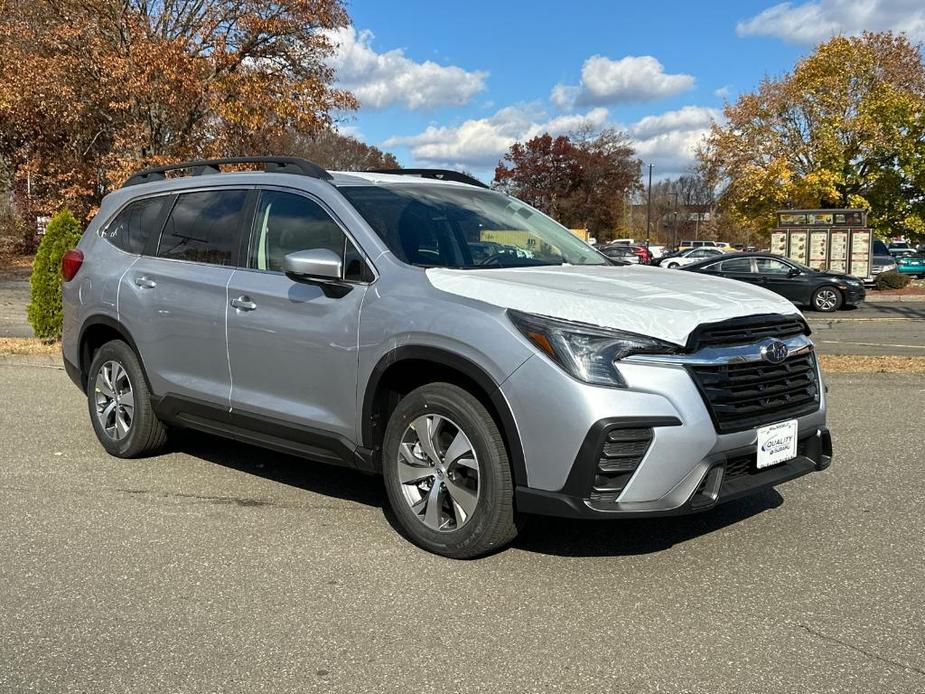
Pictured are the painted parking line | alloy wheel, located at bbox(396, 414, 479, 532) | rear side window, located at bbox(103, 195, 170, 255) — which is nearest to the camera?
alloy wheel, located at bbox(396, 414, 479, 532)

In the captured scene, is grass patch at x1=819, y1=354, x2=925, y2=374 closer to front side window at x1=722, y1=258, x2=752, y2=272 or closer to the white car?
front side window at x1=722, y1=258, x2=752, y2=272

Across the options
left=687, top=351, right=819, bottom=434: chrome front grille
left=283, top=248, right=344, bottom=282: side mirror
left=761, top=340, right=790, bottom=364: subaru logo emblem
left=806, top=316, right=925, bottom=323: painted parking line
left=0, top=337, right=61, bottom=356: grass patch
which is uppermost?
left=283, top=248, right=344, bottom=282: side mirror

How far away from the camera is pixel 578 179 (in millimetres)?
79812

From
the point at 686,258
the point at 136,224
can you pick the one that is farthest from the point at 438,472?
the point at 686,258

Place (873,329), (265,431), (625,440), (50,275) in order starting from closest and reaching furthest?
1. (625,440)
2. (265,431)
3. (50,275)
4. (873,329)

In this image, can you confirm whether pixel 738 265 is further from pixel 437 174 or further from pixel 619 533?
pixel 619 533

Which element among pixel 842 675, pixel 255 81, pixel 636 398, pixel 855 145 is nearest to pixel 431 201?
pixel 636 398

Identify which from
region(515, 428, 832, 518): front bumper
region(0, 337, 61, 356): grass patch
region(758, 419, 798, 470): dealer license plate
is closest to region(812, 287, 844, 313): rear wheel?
region(0, 337, 61, 356): grass patch

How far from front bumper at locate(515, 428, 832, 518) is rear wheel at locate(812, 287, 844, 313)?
17.3 metres

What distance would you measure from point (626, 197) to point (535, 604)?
83.3 meters

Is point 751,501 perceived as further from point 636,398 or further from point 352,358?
point 352,358

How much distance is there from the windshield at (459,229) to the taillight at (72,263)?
8.33ft

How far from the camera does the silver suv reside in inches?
138

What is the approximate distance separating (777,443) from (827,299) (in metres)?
17.5
